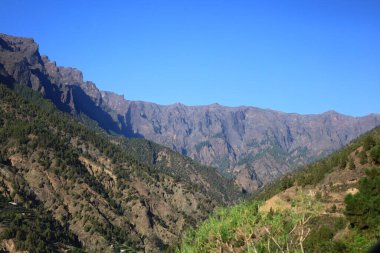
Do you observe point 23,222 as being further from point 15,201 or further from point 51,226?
point 15,201

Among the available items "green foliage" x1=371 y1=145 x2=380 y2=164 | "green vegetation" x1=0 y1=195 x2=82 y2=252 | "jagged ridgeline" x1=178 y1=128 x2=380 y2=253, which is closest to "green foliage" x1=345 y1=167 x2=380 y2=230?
"jagged ridgeline" x1=178 y1=128 x2=380 y2=253

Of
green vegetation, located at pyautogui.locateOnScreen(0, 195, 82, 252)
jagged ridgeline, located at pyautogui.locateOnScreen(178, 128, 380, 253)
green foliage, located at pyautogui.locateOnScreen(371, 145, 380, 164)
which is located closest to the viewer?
jagged ridgeline, located at pyautogui.locateOnScreen(178, 128, 380, 253)

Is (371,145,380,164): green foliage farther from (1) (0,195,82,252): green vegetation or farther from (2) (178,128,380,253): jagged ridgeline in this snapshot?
(1) (0,195,82,252): green vegetation

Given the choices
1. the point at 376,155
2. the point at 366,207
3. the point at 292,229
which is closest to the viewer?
the point at 292,229

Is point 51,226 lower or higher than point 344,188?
lower

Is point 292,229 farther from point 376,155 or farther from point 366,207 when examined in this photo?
point 376,155

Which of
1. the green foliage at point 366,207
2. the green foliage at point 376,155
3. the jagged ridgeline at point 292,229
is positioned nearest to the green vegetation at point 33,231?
the jagged ridgeline at point 292,229

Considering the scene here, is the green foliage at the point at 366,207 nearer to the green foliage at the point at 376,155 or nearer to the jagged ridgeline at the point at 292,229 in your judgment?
the jagged ridgeline at the point at 292,229

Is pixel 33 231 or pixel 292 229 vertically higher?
pixel 292 229

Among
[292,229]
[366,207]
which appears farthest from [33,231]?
[292,229]

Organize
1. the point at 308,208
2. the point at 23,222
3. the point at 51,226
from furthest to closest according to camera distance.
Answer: the point at 51,226 → the point at 23,222 → the point at 308,208

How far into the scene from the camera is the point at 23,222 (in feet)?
574

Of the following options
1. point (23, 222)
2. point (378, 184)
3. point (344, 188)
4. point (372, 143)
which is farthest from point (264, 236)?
point (23, 222)

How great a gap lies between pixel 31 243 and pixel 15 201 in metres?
44.4
